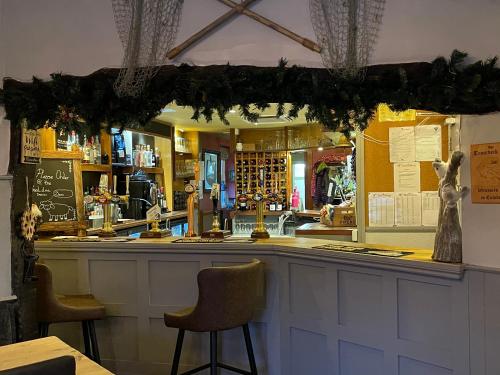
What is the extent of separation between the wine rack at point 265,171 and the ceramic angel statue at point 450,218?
515 cm

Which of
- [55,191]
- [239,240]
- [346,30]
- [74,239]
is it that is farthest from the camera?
[55,191]

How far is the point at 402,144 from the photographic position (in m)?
3.94

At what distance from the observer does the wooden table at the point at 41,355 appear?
67.0 inches

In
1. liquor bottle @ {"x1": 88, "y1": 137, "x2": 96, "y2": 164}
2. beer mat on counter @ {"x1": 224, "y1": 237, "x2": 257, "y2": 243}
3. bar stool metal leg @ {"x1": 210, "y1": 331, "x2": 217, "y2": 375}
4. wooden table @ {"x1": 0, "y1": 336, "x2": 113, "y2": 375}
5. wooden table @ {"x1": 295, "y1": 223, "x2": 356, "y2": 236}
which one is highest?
liquor bottle @ {"x1": 88, "y1": 137, "x2": 96, "y2": 164}

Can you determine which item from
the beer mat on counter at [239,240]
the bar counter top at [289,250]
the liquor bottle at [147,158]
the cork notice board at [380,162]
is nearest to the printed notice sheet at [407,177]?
the cork notice board at [380,162]

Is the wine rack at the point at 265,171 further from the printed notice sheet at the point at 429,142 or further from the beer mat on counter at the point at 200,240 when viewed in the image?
the beer mat on counter at the point at 200,240

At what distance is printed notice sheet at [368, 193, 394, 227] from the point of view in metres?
3.96

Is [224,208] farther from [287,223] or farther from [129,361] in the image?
[129,361]

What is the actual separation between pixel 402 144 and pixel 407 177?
0.26 m

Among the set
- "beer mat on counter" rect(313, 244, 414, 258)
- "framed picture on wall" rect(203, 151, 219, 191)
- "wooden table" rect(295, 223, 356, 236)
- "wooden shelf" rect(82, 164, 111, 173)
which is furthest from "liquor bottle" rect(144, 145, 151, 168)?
"beer mat on counter" rect(313, 244, 414, 258)

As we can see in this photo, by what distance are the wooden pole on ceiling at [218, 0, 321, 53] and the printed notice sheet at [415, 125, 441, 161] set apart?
5.69 feet

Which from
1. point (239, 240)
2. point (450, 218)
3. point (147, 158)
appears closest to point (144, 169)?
point (147, 158)

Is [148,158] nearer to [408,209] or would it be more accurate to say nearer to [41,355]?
[408,209]

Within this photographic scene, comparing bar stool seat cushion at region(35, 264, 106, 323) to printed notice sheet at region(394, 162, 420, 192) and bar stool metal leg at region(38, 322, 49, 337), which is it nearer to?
bar stool metal leg at region(38, 322, 49, 337)
